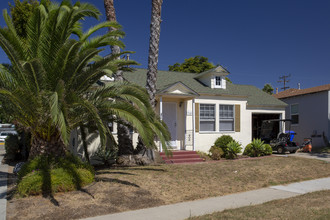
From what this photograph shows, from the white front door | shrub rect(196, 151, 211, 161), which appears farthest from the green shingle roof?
shrub rect(196, 151, 211, 161)

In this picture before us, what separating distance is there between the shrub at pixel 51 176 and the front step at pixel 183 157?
16.9 ft

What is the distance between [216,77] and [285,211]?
38.4ft

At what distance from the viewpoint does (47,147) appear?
8461 millimetres

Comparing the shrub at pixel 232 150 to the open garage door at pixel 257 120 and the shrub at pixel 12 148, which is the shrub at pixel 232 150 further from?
the shrub at pixel 12 148

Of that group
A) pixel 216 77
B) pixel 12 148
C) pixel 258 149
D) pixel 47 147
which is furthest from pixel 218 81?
pixel 12 148

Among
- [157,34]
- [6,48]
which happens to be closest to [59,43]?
[6,48]

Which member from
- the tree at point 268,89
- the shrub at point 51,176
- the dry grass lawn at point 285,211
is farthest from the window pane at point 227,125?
the tree at point 268,89

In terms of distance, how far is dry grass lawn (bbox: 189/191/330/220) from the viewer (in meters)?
6.11

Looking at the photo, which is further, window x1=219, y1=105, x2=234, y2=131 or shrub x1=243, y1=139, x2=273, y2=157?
window x1=219, y1=105, x2=234, y2=131

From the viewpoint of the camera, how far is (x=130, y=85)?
9.21 meters

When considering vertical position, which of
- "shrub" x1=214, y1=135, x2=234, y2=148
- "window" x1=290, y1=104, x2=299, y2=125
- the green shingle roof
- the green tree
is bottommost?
"shrub" x1=214, y1=135, x2=234, y2=148

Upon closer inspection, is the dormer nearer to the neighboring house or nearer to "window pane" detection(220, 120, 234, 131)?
"window pane" detection(220, 120, 234, 131)

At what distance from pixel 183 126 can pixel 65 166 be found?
8345 mm

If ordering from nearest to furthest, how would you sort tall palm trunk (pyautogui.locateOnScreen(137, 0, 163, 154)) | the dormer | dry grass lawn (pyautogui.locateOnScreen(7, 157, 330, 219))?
dry grass lawn (pyautogui.locateOnScreen(7, 157, 330, 219)) → tall palm trunk (pyautogui.locateOnScreen(137, 0, 163, 154)) → the dormer
